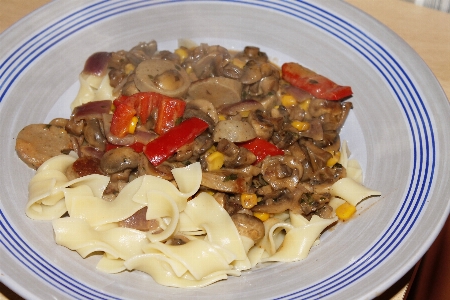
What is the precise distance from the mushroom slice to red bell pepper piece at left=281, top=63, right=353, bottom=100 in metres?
1.07

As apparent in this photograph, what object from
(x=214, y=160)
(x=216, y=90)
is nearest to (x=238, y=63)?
(x=216, y=90)

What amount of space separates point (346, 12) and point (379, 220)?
2.54 metres

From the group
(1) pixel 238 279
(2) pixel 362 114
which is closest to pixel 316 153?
(2) pixel 362 114

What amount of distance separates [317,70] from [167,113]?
1788 millimetres

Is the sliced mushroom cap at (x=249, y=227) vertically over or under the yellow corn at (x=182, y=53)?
under

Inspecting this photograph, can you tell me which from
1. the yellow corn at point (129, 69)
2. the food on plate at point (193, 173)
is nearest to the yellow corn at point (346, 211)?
the food on plate at point (193, 173)

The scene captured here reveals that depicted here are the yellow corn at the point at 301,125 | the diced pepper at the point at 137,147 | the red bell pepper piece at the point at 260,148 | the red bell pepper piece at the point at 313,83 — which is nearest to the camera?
the diced pepper at the point at 137,147

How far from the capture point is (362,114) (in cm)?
603

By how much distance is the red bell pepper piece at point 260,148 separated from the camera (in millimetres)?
5738

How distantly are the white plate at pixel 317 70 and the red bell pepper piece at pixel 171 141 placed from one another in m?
1.06

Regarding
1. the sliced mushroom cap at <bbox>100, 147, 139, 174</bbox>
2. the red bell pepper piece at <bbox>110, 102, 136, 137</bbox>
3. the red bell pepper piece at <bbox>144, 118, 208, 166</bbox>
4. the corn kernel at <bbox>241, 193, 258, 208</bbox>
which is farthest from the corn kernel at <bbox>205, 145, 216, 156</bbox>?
the red bell pepper piece at <bbox>110, 102, 136, 137</bbox>

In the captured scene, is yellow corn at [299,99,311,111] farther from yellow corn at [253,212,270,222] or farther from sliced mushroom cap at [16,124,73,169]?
sliced mushroom cap at [16,124,73,169]

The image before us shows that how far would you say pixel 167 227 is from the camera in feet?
17.4

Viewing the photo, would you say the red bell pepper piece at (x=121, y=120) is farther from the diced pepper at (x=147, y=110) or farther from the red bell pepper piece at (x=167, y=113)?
the red bell pepper piece at (x=167, y=113)
